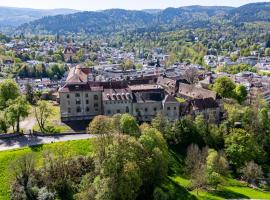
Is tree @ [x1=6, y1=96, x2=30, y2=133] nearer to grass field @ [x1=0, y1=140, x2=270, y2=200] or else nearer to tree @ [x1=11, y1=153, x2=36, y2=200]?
grass field @ [x1=0, y1=140, x2=270, y2=200]

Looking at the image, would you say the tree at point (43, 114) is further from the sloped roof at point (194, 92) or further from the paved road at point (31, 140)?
the sloped roof at point (194, 92)

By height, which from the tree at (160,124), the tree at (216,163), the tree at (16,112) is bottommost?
the tree at (216,163)

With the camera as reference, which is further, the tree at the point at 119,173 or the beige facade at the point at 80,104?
the beige facade at the point at 80,104

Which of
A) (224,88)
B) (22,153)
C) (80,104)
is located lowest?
(22,153)

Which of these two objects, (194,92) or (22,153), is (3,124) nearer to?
(22,153)

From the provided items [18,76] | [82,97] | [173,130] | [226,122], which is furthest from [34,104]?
[18,76]

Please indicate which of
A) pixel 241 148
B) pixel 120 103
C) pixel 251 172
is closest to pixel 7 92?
pixel 120 103

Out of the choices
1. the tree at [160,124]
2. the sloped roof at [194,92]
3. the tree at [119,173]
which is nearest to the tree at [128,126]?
the tree at [160,124]
